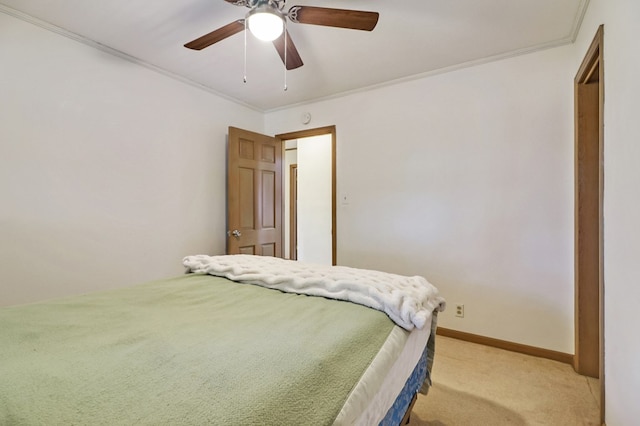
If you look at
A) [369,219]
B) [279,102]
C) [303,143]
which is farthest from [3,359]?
[303,143]

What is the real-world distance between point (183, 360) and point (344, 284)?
2.40 ft

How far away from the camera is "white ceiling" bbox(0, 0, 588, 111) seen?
1.87 m

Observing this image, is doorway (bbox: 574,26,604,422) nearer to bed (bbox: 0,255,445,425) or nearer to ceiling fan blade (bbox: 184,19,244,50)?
bed (bbox: 0,255,445,425)

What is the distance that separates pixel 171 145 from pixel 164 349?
248 cm

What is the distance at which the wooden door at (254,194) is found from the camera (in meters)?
3.16

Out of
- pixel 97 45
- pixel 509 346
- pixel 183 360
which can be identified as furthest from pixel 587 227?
pixel 97 45

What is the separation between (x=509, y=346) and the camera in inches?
95.9

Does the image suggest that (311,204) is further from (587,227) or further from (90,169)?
(587,227)

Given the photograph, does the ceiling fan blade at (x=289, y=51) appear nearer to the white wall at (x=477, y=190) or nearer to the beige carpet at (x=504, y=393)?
the white wall at (x=477, y=190)

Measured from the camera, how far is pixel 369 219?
3100mm
